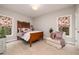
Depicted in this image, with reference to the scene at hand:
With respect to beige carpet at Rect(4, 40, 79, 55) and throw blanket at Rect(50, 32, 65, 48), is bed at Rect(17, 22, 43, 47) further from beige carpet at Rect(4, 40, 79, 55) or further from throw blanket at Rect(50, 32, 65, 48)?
throw blanket at Rect(50, 32, 65, 48)

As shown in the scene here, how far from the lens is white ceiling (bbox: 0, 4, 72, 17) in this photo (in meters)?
1.82

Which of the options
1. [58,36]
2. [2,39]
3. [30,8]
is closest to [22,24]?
[30,8]

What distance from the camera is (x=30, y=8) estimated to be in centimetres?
188

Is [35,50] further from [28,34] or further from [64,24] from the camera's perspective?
[64,24]

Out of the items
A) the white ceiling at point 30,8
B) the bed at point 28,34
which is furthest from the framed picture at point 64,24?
the bed at point 28,34

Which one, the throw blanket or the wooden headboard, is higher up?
the wooden headboard

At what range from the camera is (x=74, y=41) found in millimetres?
1837

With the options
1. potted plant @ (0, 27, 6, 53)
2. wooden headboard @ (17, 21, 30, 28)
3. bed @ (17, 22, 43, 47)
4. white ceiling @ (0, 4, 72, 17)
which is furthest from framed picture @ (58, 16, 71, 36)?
potted plant @ (0, 27, 6, 53)

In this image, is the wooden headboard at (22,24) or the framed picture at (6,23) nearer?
the framed picture at (6,23)

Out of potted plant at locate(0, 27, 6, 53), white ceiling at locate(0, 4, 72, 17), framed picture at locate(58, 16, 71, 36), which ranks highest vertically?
white ceiling at locate(0, 4, 72, 17)

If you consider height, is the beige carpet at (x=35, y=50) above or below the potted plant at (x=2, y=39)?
below

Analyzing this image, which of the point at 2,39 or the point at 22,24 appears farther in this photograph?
the point at 22,24

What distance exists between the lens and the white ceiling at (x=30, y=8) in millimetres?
1819

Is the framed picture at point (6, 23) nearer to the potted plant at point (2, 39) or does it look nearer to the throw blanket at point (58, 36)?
the potted plant at point (2, 39)
